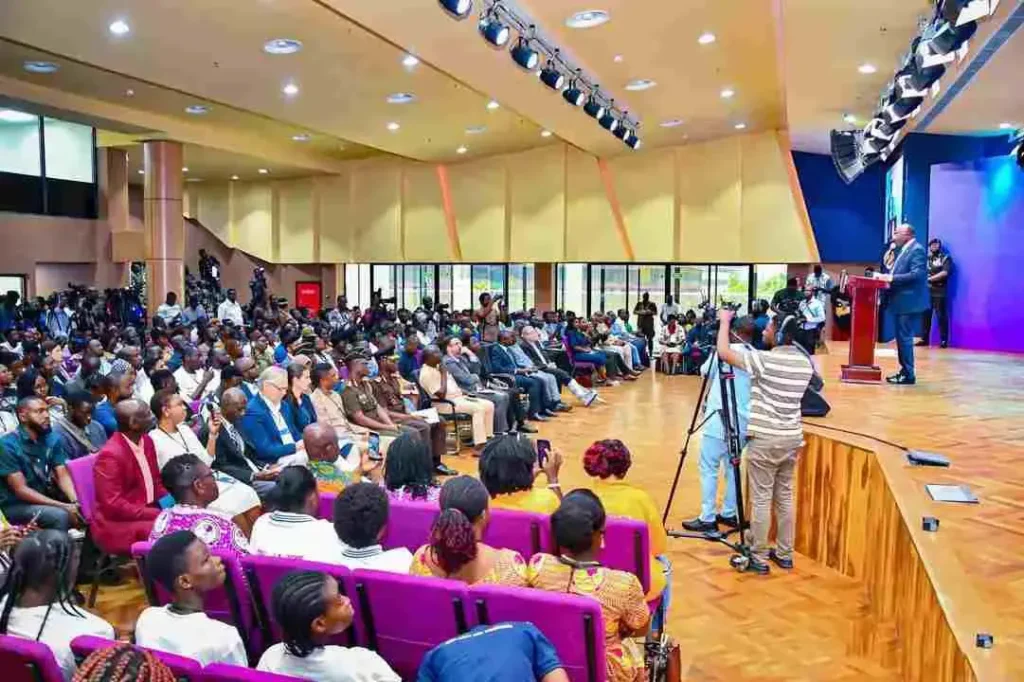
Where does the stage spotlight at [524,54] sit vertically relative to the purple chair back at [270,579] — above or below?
above

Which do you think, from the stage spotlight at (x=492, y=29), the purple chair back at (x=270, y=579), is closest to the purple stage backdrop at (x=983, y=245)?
Result: the stage spotlight at (x=492, y=29)

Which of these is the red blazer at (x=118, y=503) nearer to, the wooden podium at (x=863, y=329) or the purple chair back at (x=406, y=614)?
the purple chair back at (x=406, y=614)

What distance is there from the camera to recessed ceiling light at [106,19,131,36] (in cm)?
789

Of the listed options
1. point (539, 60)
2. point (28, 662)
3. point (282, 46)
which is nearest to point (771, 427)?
point (28, 662)

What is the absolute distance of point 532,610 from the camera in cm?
222

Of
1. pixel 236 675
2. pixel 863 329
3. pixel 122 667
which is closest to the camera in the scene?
pixel 122 667

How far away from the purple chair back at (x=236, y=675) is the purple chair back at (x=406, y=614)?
558 millimetres

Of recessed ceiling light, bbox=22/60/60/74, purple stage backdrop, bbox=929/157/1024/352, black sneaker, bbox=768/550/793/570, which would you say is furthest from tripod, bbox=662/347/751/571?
recessed ceiling light, bbox=22/60/60/74

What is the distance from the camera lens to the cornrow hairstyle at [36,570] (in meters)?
2.17

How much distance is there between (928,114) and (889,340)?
11.7 feet

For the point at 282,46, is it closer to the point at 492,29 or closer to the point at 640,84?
the point at 492,29

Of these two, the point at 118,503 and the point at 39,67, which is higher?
the point at 39,67

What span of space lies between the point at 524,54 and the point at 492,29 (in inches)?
29.1

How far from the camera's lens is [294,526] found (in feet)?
9.92
